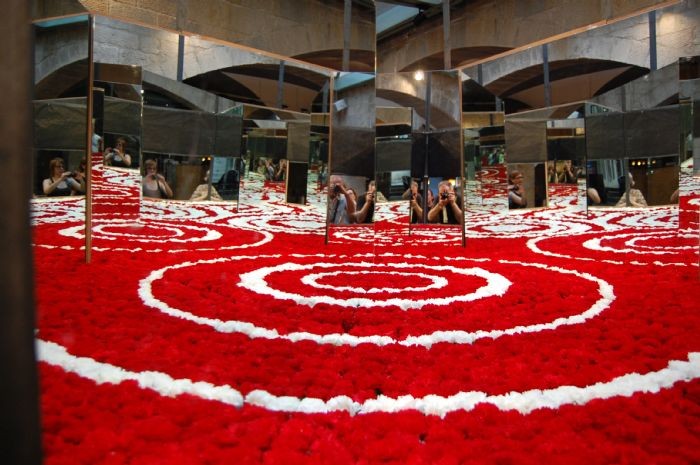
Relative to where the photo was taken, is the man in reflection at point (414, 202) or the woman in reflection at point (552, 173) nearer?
the woman in reflection at point (552, 173)

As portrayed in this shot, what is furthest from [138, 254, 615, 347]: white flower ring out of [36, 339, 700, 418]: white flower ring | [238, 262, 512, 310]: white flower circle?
[36, 339, 700, 418]: white flower ring

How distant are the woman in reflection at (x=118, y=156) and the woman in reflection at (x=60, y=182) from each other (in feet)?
0.68

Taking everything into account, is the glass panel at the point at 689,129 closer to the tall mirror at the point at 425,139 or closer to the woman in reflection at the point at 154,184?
the tall mirror at the point at 425,139

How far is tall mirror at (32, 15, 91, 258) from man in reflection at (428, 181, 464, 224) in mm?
1771

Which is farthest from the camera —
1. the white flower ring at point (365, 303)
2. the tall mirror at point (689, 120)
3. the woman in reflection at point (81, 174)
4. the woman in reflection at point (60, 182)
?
the tall mirror at point (689, 120)

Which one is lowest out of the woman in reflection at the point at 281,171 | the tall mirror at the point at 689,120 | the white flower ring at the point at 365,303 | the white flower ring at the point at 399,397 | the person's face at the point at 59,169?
the white flower ring at the point at 399,397

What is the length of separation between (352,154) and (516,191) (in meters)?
1.00

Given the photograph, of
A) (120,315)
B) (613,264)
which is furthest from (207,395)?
(613,264)

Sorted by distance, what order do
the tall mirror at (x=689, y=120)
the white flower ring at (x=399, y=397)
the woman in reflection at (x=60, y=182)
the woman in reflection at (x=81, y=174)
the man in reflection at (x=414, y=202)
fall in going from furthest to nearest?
the man in reflection at (x=414, y=202), the tall mirror at (x=689, y=120), the woman in reflection at (x=81, y=174), the woman in reflection at (x=60, y=182), the white flower ring at (x=399, y=397)

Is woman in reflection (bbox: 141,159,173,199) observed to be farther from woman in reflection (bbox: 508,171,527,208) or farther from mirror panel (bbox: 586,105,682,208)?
mirror panel (bbox: 586,105,682,208)

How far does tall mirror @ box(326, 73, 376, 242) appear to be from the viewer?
2.62 metres

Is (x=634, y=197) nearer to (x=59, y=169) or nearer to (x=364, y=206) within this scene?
(x=364, y=206)

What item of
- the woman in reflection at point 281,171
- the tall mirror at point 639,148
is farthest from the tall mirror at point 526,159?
the woman in reflection at point 281,171

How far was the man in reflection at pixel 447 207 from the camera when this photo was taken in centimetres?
283
